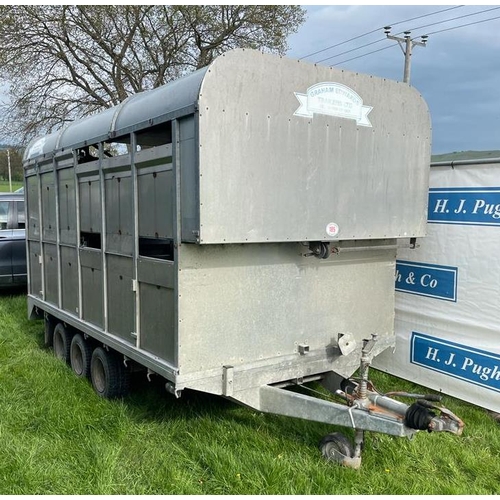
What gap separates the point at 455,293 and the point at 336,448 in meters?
2.11

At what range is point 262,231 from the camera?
3629 mm

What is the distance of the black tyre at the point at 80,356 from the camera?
5.38m

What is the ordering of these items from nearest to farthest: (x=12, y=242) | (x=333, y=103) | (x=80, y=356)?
(x=333, y=103)
(x=80, y=356)
(x=12, y=242)

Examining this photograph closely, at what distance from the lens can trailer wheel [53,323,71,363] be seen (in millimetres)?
5992

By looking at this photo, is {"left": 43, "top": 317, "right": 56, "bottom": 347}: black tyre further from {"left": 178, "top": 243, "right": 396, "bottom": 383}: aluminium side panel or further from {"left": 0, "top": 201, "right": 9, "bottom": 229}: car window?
{"left": 0, "top": 201, "right": 9, "bottom": 229}: car window

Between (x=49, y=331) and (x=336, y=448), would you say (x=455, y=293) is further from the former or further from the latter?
(x=49, y=331)

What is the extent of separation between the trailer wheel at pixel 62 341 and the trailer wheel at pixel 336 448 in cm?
347

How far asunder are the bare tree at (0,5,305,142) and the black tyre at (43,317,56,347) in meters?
13.4

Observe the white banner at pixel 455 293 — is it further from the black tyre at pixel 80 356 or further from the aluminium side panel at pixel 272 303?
the black tyre at pixel 80 356

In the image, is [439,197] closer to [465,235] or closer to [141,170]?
[465,235]

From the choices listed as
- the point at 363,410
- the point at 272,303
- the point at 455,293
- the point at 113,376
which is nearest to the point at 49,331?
the point at 113,376

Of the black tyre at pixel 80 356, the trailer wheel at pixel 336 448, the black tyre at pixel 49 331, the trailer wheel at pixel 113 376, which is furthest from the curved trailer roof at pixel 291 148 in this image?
the black tyre at pixel 49 331

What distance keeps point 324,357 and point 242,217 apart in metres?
1.50

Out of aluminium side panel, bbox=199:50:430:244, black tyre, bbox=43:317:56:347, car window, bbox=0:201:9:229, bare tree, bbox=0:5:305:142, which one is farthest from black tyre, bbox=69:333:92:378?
bare tree, bbox=0:5:305:142
